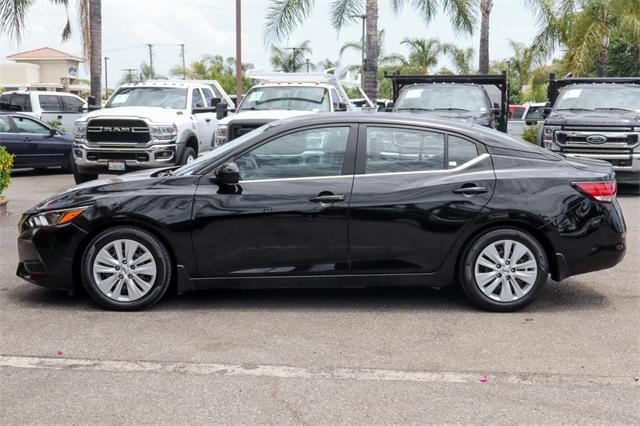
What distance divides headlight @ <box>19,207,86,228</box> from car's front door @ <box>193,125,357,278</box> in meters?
0.93

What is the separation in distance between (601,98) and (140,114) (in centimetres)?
837

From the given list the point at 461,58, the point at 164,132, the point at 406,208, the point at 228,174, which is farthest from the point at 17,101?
the point at 461,58

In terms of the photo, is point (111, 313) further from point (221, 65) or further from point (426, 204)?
point (221, 65)

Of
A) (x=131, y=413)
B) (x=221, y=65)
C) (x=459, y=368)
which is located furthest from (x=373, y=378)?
(x=221, y=65)

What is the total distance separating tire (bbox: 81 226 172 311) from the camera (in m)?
6.22

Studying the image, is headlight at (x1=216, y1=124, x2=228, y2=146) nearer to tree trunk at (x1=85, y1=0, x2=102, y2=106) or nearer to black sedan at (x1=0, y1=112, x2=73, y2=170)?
black sedan at (x1=0, y1=112, x2=73, y2=170)

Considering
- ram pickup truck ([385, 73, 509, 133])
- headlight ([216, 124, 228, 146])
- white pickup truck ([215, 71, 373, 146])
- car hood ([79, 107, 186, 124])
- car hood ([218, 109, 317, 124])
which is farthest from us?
car hood ([79, 107, 186, 124])

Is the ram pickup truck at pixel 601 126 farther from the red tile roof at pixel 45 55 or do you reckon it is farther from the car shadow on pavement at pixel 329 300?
the red tile roof at pixel 45 55

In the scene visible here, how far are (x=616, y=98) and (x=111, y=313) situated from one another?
11366mm

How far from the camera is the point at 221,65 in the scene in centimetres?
6750

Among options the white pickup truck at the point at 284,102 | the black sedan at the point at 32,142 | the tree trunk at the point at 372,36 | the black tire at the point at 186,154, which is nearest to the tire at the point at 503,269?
the white pickup truck at the point at 284,102

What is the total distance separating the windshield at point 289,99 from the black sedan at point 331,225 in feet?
27.8

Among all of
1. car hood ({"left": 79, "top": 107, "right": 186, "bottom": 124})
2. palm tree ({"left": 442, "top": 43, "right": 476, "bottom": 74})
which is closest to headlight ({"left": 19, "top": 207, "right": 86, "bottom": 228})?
car hood ({"left": 79, "top": 107, "right": 186, "bottom": 124})

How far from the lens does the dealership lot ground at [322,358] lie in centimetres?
437
